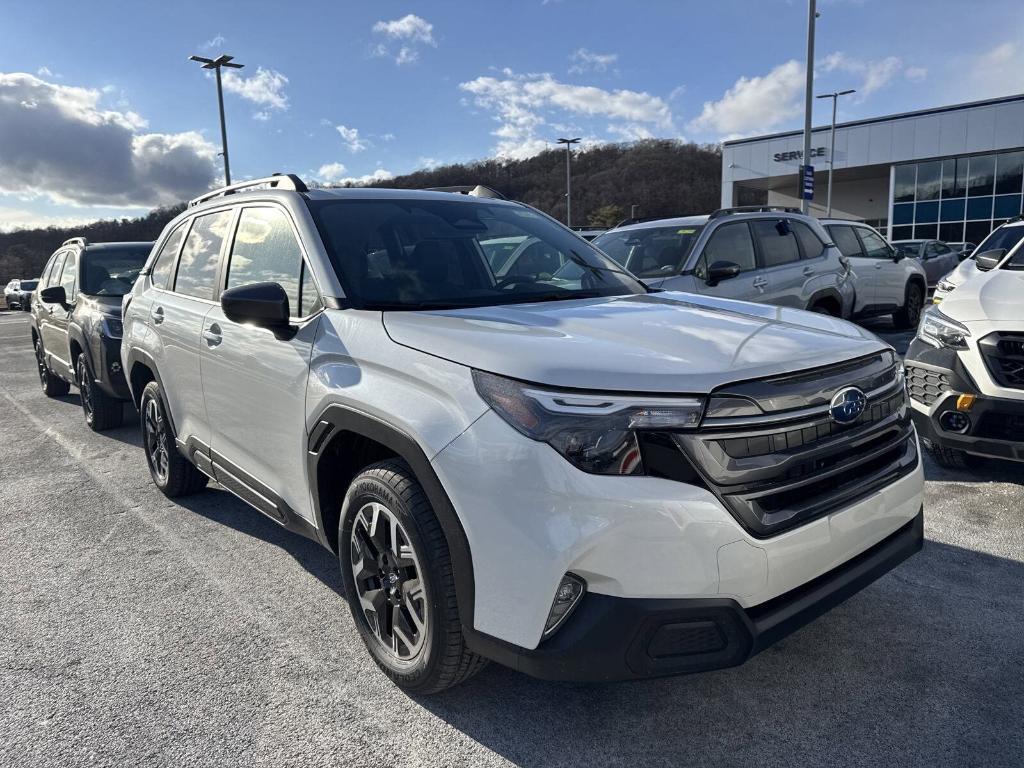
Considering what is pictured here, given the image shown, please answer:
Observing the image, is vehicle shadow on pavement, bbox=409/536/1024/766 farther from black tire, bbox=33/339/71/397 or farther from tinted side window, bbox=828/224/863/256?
tinted side window, bbox=828/224/863/256

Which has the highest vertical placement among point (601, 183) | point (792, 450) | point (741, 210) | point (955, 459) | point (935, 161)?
point (601, 183)

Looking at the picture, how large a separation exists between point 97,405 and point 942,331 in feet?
23.1

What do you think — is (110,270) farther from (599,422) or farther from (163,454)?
(599,422)

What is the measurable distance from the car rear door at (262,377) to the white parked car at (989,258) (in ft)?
14.3

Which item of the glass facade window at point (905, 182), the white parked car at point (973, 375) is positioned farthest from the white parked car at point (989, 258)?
the glass facade window at point (905, 182)

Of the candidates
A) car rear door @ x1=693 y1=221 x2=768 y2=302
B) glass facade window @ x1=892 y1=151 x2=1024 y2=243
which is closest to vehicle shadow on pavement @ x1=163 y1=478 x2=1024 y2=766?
car rear door @ x1=693 y1=221 x2=768 y2=302

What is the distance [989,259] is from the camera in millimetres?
5602

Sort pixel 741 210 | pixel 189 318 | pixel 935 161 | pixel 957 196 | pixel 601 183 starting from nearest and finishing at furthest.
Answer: pixel 189 318 → pixel 741 210 → pixel 957 196 → pixel 935 161 → pixel 601 183

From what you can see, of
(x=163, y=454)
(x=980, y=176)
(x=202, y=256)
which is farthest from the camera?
(x=980, y=176)

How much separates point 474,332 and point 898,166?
4313 centimetres

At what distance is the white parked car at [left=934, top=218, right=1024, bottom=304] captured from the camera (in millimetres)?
5570

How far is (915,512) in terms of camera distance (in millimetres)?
2674

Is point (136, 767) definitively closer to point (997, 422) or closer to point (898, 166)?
point (997, 422)

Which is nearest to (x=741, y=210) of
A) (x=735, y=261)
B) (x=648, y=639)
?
(x=735, y=261)
